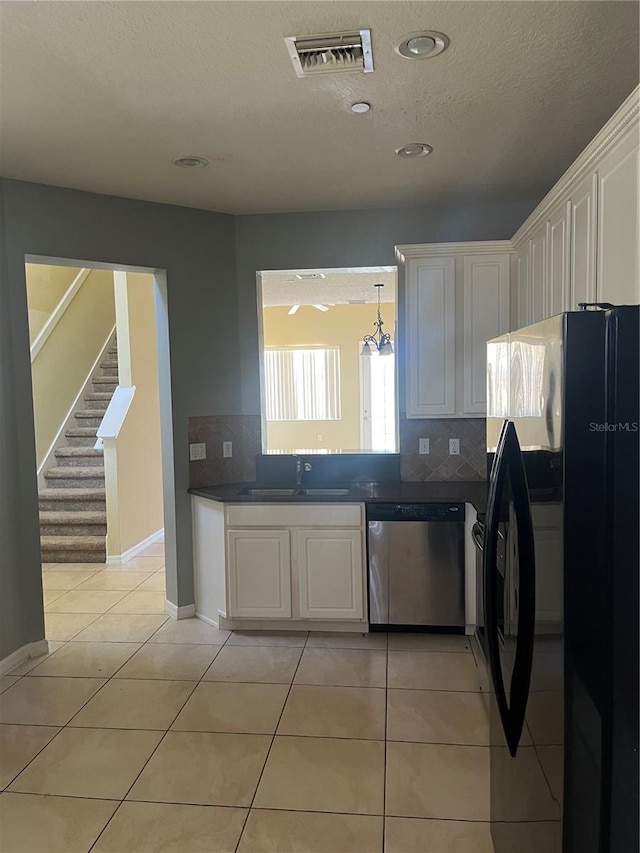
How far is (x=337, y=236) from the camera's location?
158 inches

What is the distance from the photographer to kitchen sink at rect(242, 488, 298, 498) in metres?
3.64

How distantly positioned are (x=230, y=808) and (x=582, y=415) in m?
1.92

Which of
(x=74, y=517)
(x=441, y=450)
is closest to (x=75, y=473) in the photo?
(x=74, y=517)

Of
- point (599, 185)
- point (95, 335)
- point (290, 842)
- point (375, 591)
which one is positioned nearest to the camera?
point (290, 842)

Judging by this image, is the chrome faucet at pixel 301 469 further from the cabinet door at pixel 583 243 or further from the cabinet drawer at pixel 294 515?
the cabinet door at pixel 583 243

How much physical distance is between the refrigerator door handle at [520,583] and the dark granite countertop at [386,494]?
161cm

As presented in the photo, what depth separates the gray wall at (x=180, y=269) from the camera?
3279 mm

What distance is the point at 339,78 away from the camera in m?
2.23

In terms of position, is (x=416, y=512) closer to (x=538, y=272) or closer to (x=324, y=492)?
(x=324, y=492)

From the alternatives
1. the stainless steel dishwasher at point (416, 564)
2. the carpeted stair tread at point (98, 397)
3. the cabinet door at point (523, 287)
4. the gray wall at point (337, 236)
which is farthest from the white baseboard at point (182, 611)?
the carpeted stair tread at point (98, 397)

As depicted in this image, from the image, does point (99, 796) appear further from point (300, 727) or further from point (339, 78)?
point (339, 78)

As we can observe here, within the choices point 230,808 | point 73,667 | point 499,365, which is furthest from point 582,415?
point 73,667

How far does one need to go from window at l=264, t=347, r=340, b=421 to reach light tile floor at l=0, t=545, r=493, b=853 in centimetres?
609

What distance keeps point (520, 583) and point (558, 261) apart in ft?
5.88
